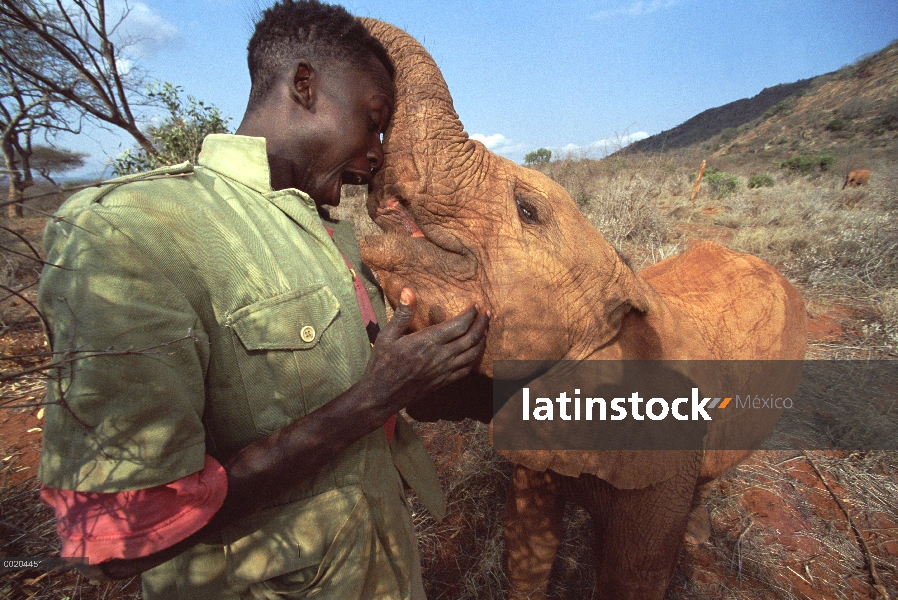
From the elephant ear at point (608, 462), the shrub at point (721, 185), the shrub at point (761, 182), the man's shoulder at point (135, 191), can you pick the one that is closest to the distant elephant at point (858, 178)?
the shrub at point (761, 182)

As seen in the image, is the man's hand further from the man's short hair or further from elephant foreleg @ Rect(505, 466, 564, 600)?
elephant foreleg @ Rect(505, 466, 564, 600)

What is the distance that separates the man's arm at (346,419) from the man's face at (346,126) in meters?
0.56

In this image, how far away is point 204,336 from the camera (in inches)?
39.9

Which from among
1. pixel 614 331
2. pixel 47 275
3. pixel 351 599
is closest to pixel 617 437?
pixel 614 331

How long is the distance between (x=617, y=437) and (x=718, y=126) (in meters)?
74.7

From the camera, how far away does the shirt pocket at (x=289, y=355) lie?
111cm

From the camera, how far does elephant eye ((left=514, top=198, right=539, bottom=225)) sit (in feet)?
5.02

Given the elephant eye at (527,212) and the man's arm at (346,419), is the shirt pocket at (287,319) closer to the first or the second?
the man's arm at (346,419)

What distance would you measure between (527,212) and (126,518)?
1402mm

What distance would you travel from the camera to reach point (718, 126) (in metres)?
60.8

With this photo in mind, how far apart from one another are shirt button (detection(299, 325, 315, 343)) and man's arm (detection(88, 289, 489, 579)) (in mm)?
178

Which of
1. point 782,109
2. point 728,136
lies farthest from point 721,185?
point 782,109

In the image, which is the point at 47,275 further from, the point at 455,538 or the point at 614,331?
the point at 455,538

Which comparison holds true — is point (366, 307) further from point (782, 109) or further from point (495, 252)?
point (782, 109)
